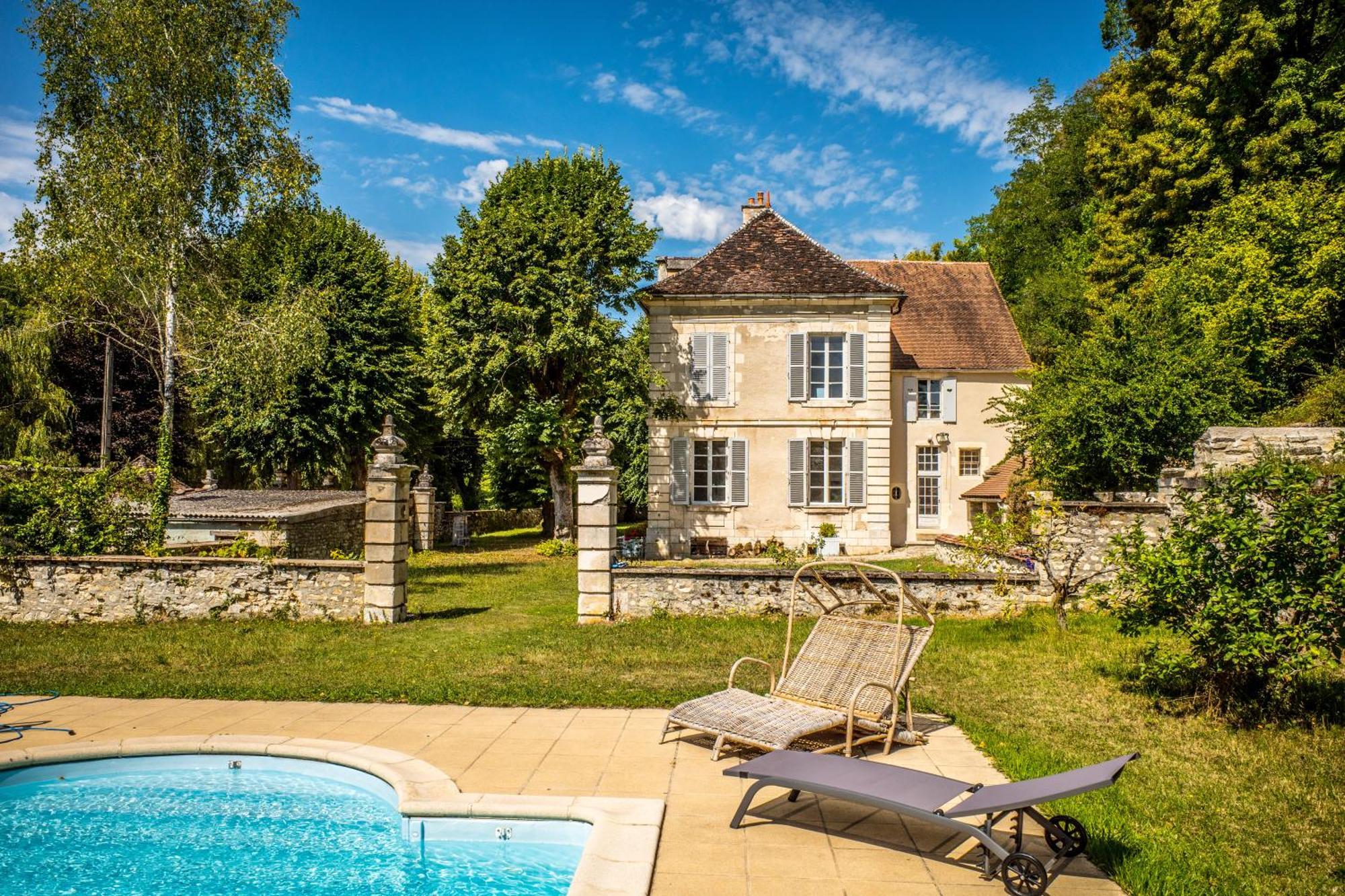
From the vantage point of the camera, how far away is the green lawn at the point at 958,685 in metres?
4.77

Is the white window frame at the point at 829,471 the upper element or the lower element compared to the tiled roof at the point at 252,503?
upper

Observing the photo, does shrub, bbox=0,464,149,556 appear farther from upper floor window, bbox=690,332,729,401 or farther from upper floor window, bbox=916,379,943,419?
upper floor window, bbox=916,379,943,419

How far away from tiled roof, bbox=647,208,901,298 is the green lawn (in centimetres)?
1103

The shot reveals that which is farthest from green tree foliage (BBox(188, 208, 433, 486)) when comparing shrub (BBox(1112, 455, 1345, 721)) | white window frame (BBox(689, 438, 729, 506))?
shrub (BBox(1112, 455, 1345, 721))

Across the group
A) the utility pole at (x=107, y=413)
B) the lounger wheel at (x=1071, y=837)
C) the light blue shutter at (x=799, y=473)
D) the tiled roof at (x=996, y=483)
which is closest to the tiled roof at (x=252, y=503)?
the utility pole at (x=107, y=413)

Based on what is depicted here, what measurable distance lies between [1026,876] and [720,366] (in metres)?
19.3

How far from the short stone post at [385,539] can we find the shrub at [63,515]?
4427mm

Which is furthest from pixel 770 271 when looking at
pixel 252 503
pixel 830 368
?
pixel 252 503

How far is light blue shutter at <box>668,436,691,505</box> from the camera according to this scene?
2273 centimetres

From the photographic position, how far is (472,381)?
77.3 ft

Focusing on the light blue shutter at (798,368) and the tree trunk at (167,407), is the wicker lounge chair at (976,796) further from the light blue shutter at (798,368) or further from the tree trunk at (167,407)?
the light blue shutter at (798,368)

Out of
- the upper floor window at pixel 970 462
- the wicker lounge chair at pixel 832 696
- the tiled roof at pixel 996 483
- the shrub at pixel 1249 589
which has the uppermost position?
the upper floor window at pixel 970 462

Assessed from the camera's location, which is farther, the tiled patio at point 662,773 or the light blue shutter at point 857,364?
the light blue shutter at point 857,364

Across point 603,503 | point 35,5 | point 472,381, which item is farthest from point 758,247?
point 35,5
